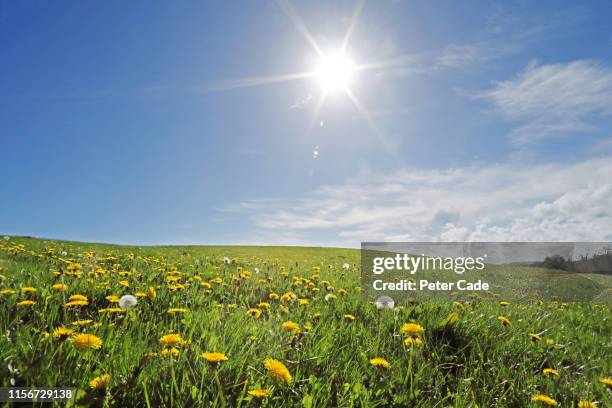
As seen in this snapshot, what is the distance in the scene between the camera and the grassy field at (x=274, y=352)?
2.18 meters

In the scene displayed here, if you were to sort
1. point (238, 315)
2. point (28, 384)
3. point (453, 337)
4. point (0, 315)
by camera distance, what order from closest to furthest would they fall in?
1. point (28, 384)
2. point (0, 315)
3. point (238, 315)
4. point (453, 337)

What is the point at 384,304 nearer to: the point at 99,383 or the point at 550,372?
the point at 550,372

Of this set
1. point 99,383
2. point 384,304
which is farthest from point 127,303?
point 384,304

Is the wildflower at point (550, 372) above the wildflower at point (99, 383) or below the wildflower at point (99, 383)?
below

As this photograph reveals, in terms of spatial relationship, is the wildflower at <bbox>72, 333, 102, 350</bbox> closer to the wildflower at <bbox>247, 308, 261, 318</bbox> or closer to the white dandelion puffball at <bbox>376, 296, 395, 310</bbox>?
the wildflower at <bbox>247, 308, 261, 318</bbox>

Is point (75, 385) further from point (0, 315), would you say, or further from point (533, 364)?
point (533, 364)

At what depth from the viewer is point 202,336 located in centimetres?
298

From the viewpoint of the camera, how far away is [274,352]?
Answer: 9.50ft

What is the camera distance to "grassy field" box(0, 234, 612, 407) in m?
2.18

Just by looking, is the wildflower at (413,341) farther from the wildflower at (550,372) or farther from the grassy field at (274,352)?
the wildflower at (550,372)

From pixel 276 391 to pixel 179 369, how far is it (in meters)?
0.62

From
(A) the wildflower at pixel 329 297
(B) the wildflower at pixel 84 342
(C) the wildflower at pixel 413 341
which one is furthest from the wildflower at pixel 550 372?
(B) the wildflower at pixel 84 342

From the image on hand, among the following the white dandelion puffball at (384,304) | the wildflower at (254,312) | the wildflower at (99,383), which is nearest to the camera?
the wildflower at (99,383)

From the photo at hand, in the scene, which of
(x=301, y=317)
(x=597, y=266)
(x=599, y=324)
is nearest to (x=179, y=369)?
(x=301, y=317)
